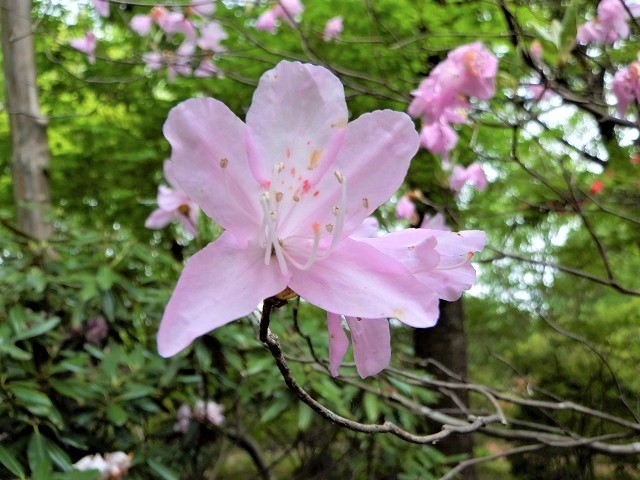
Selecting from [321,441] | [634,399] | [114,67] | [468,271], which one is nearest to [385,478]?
[321,441]

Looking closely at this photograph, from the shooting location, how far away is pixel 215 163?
520 mm

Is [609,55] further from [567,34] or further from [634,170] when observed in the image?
[567,34]

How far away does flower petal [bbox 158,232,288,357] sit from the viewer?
0.47m

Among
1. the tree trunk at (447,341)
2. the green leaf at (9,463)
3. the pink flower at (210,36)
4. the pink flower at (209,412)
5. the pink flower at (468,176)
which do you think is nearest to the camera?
the green leaf at (9,463)

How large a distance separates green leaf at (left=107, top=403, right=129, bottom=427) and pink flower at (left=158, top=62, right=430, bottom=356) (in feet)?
4.67

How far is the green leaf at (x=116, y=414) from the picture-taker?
1.76 metres

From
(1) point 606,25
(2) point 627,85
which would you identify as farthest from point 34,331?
(1) point 606,25

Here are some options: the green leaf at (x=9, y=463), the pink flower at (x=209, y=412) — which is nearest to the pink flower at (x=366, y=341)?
the green leaf at (x=9, y=463)

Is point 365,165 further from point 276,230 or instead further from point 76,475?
point 76,475

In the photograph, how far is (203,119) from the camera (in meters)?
0.51

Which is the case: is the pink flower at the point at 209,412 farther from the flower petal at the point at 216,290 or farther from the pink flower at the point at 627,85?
the flower petal at the point at 216,290

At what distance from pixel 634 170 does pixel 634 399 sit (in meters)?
0.75

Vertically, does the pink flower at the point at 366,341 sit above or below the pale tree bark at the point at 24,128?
above

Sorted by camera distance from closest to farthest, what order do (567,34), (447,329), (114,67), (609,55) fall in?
1. (567,34)
2. (609,55)
3. (114,67)
4. (447,329)
